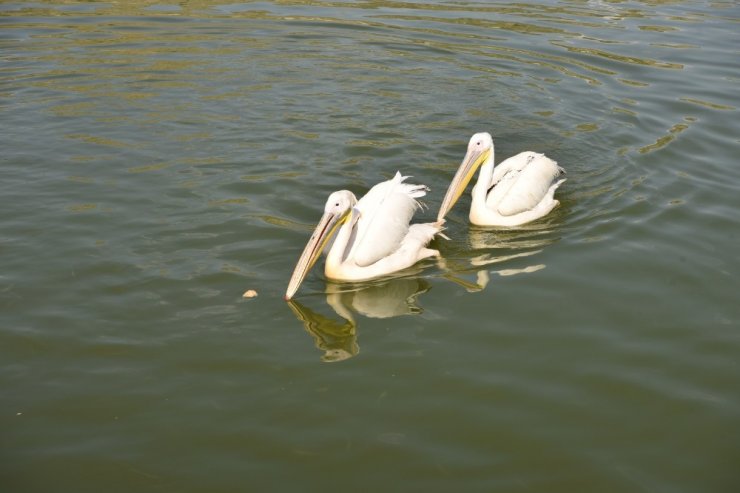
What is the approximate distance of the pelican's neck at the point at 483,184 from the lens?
6.99m

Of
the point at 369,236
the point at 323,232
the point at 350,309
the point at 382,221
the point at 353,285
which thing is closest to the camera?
the point at 350,309

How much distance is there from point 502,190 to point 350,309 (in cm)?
201

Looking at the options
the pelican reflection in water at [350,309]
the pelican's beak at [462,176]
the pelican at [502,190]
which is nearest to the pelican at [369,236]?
the pelican reflection in water at [350,309]

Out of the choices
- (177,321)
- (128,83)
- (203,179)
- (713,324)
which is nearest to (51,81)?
(128,83)

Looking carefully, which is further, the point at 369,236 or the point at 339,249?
the point at 369,236

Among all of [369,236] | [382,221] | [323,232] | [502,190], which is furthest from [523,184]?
[323,232]

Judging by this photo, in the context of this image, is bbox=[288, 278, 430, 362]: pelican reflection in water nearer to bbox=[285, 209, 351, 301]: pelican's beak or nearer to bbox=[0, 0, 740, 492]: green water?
bbox=[0, 0, 740, 492]: green water

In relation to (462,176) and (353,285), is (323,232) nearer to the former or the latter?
(353,285)

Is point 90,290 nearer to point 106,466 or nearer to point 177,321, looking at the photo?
point 177,321

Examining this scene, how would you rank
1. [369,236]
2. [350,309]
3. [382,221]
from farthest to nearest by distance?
[382,221]
[369,236]
[350,309]

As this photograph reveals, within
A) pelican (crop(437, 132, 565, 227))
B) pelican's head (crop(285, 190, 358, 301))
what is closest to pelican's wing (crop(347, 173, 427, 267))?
pelican's head (crop(285, 190, 358, 301))

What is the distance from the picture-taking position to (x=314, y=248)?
229 inches

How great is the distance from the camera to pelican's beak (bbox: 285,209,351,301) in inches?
222

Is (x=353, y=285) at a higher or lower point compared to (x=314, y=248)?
lower
